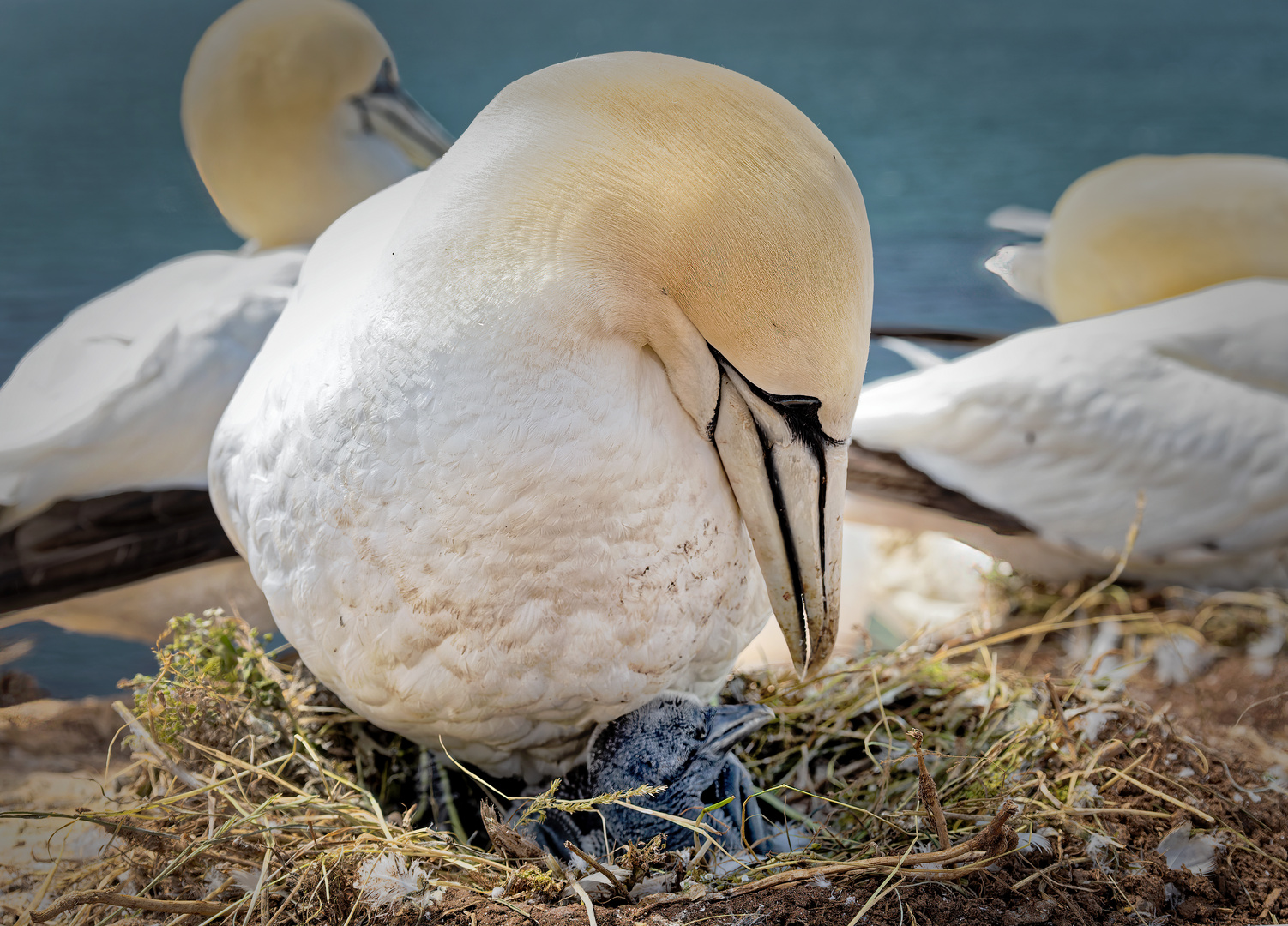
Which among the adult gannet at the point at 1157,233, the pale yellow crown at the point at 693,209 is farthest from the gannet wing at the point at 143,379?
the adult gannet at the point at 1157,233

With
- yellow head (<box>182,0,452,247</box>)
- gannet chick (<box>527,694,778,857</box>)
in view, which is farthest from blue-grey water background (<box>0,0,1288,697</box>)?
gannet chick (<box>527,694,778,857</box>)

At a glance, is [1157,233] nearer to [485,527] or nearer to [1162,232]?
[1162,232]

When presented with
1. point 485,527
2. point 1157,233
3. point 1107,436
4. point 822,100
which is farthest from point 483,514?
point 1157,233

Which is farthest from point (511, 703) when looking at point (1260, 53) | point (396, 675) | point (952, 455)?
point (1260, 53)

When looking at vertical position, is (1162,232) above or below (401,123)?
below

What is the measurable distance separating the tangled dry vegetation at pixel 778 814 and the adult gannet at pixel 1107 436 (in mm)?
487

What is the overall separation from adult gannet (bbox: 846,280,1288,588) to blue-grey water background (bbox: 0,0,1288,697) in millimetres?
159

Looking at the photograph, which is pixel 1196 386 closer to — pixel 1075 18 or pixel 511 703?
pixel 1075 18

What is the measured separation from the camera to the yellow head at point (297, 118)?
1154 millimetres

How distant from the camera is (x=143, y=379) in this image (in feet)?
4.30

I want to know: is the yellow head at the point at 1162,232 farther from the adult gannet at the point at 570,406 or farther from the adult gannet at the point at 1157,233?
the adult gannet at the point at 570,406

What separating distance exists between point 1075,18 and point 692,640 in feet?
5.69

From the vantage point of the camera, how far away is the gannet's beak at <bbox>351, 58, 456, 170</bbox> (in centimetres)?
122

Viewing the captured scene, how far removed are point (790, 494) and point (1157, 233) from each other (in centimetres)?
140
